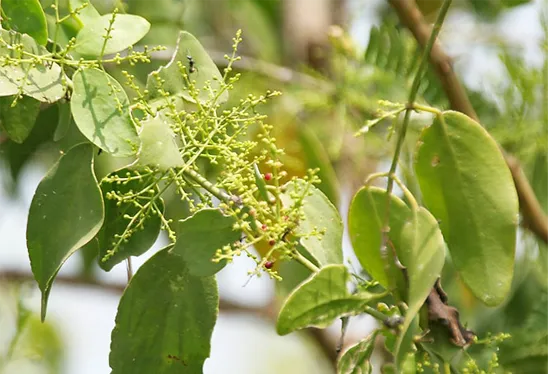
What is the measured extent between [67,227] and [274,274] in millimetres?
122

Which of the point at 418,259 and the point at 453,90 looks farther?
the point at 453,90

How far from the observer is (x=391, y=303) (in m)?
0.64

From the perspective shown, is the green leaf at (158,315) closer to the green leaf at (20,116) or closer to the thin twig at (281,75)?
the green leaf at (20,116)

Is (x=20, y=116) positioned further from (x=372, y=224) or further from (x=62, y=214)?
(x=372, y=224)

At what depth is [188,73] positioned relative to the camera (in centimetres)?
60

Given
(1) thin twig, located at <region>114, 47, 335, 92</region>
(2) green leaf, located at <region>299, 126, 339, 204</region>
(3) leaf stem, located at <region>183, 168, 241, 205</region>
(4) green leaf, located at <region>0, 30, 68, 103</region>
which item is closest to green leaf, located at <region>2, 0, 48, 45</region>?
(4) green leaf, located at <region>0, 30, 68, 103</region>

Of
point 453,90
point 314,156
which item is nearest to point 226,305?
point 314,156

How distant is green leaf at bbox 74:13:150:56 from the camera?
59cm

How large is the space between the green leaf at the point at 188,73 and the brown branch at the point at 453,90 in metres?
0.42

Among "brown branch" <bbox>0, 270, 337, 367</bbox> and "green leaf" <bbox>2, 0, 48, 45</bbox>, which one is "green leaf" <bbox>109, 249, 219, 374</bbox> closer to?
"green leaf" <bbox>2, 0, 48, 45</bbox>

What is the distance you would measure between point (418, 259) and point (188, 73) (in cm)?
18

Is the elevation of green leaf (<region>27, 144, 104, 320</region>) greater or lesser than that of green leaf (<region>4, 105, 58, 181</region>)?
greater

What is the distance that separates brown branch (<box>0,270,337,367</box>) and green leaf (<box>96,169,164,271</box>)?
2.97 feet

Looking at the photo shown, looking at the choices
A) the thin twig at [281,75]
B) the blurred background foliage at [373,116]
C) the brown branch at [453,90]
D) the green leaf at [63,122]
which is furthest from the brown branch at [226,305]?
the green leaf at [63,122]
